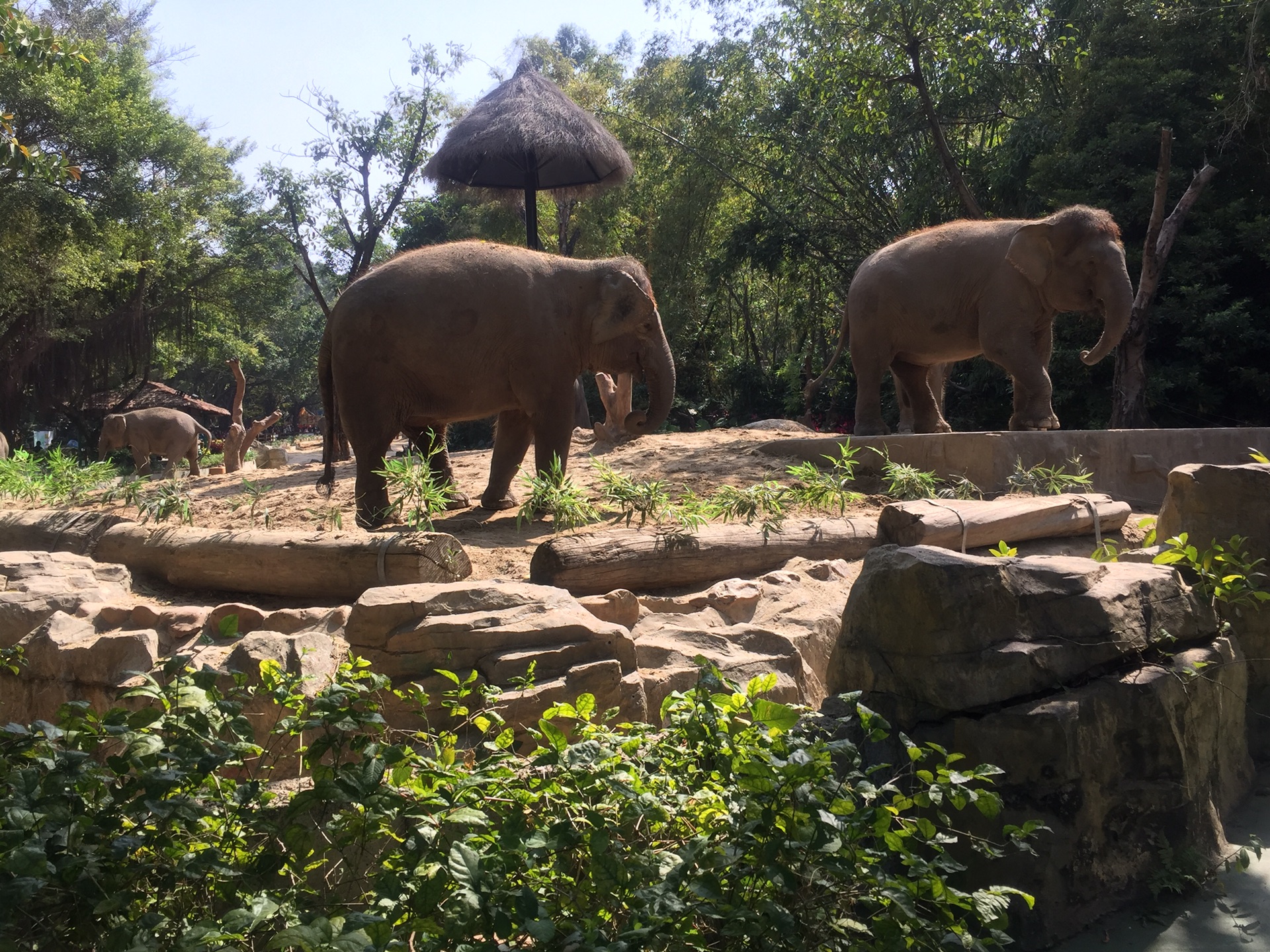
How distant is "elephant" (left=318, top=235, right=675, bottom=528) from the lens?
6.41 metres

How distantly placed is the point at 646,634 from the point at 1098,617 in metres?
1.76

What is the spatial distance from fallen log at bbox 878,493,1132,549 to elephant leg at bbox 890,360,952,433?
3.23m

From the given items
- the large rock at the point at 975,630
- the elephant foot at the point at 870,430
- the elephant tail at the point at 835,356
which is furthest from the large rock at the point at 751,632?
the elephant tail at the point at 835,356

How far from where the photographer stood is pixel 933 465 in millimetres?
7574

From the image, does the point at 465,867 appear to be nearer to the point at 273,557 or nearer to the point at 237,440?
the point at 273,557

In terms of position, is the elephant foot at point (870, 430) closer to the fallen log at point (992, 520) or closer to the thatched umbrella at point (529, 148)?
the fallen log at point (992, 520)

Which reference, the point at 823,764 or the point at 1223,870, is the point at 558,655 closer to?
the point at 823,764

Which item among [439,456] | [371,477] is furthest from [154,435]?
[371,477]

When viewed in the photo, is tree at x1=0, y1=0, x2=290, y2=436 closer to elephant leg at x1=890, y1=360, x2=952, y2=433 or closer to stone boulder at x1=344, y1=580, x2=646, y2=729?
elephant leg at x1=890, y1=360, x2=952, y2=433

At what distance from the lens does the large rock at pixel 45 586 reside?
14.7 feet

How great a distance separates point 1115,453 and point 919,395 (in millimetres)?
2271

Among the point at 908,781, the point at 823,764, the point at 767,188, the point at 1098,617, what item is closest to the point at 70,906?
the point at 823,764

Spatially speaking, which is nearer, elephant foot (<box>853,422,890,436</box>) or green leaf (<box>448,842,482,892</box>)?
green leaf (<box>448,842,482,892</box>)

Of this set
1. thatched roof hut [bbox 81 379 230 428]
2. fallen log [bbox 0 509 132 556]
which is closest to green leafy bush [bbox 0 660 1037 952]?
fallen log [bbox 0 509 132 556]
